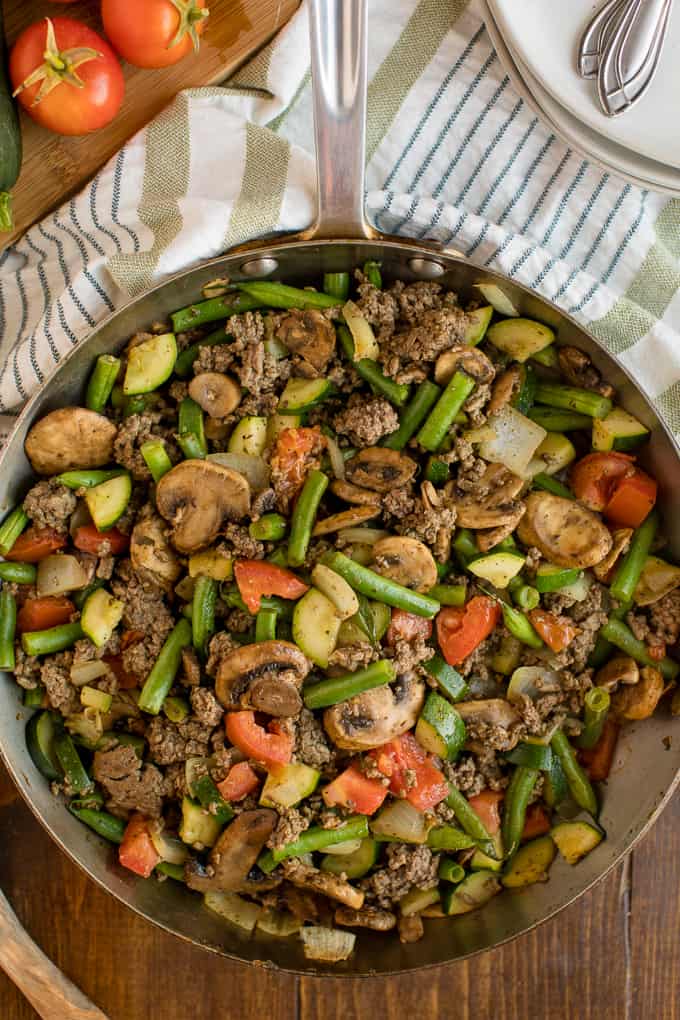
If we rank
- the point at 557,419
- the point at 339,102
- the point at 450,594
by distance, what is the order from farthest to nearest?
the point at 557,419 < the point at 450,594 < the point at 339,102

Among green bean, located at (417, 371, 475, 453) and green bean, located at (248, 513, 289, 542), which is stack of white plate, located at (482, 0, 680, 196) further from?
green bean, located at (248, 513, 289, 542)

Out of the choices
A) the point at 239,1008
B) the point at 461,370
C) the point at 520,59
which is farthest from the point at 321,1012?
the point at 520,59

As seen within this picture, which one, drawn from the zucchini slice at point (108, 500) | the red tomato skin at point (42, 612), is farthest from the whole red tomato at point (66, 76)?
the red tomato skin at point (42, 612)

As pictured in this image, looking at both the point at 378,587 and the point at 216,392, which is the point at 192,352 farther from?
the point at 378,587

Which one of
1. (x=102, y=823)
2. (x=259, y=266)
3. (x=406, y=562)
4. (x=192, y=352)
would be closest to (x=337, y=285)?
(x=259, y=266)

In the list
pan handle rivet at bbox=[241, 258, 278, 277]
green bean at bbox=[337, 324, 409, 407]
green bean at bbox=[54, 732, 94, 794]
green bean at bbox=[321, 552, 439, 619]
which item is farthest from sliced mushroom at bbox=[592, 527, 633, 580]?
green bean at bbox=[54, 732, 94, 794]

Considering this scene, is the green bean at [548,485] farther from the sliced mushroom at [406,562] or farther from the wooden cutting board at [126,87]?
the wooden cutting board at [126,87]
